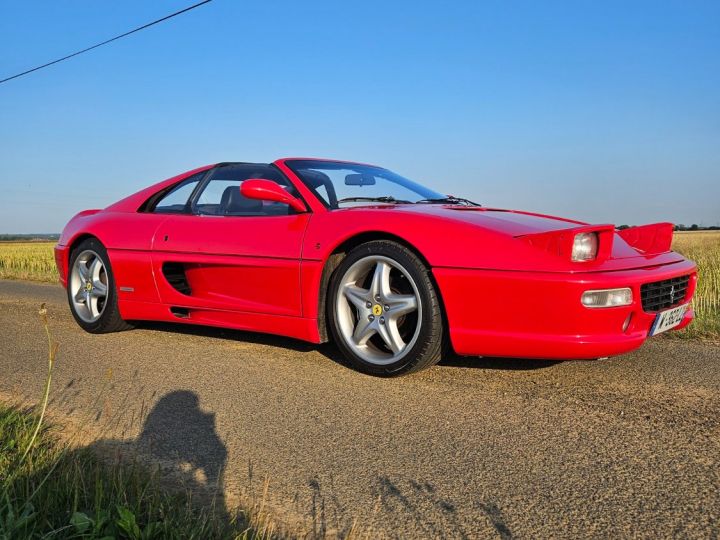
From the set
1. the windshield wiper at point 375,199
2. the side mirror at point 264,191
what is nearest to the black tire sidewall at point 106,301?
the side mirror at point 264,191

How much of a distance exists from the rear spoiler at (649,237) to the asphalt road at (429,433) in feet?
2.06

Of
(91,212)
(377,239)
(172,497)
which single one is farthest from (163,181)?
(172,497)

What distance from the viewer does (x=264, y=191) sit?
3736mm

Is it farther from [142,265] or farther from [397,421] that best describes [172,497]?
[142,265]

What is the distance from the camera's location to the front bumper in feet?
9.37

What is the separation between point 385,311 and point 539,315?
79 centimetres

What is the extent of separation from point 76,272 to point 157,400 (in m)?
2.51

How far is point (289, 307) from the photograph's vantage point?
12.2 ft

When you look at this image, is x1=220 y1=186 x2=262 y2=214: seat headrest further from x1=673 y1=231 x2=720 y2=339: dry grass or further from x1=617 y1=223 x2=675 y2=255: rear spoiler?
x1=673 y1=231 x2=720 y2=339: dry grass

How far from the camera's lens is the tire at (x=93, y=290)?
15.5 ft

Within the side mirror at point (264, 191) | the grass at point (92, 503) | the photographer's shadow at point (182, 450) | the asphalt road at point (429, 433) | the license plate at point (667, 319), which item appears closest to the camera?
the grass at point (92, 503)

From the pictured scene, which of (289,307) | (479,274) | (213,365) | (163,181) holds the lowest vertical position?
(213,365)

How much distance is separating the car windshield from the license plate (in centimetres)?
168

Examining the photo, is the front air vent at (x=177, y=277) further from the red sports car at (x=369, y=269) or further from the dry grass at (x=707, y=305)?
the dry grass at (x=707, y=305)
